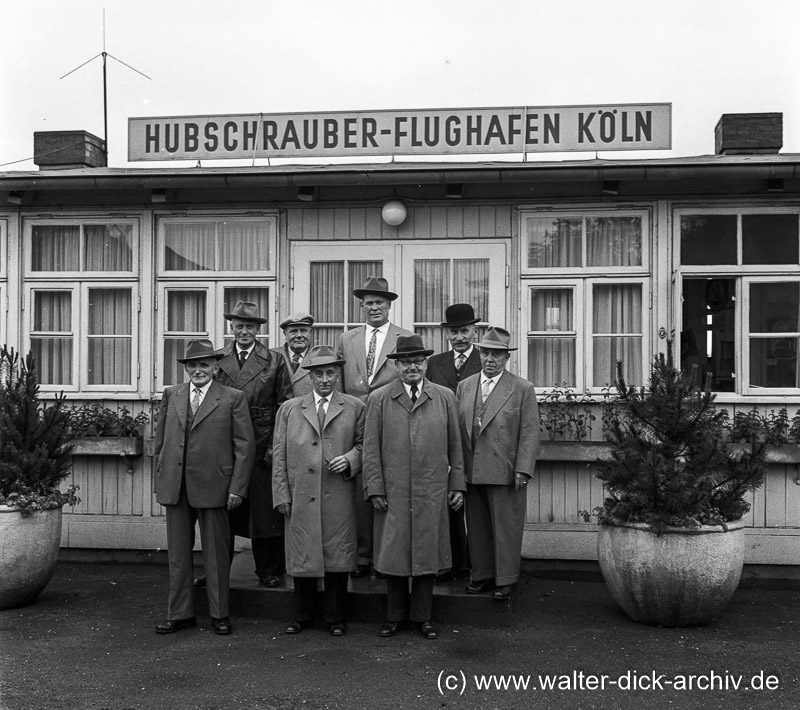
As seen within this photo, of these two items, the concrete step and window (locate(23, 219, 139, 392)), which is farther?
window (locate(23, 219, 139, 392))

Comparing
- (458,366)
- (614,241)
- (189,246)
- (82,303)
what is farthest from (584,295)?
(82,303)

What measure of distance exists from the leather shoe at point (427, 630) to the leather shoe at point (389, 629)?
17cm

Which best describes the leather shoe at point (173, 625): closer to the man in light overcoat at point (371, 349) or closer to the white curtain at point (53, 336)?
the man in light overcoat at point (371, 349)

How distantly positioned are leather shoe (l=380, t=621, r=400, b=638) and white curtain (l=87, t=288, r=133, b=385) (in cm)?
398

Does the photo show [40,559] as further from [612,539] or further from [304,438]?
[612,539]

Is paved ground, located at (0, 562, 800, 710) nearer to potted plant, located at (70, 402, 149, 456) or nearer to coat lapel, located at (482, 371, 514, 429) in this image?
coat lapel, located at (482, 371, 514, 429)

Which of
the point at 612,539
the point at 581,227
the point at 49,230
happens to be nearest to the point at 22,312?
the point at 49,230

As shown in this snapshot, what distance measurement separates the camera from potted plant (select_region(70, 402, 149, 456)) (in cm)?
855

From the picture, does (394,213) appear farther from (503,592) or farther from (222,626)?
(222,626)

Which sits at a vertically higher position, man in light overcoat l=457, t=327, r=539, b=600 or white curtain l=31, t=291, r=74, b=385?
white curtain l=31, t=291, r=74, b=385

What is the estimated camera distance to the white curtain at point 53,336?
9008mm

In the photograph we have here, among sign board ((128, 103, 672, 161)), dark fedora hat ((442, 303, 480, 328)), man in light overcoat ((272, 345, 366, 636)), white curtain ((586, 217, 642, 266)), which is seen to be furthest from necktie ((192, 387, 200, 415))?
white curtain ((586, 217, 642, 266))

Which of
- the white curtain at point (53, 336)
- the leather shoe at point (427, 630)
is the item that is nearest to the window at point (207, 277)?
the white curtain at point (53, 336)

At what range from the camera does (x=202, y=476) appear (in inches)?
247
